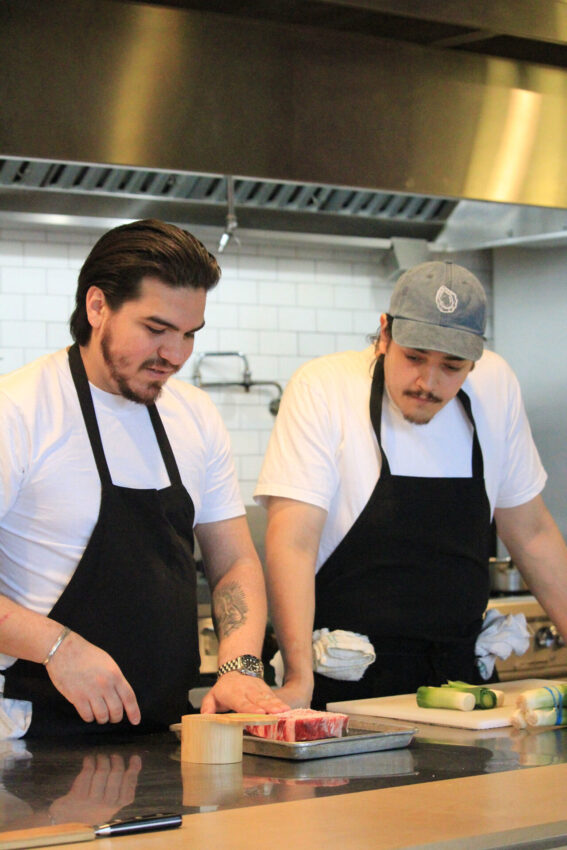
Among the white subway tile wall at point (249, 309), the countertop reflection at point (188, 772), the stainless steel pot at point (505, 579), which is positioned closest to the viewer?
the countertop reflection at point (188, 772)

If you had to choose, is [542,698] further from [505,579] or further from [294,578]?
[505,579]

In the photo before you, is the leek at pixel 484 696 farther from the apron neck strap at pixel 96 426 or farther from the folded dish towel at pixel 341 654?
the apron neck strap at pixel 96 426

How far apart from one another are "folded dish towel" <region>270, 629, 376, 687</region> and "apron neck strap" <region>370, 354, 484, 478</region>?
1.25ft

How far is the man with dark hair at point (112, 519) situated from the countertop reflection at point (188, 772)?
0.10 metres

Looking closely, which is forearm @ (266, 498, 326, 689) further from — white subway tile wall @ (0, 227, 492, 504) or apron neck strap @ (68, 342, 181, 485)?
white subway tile wall @ (0, 227, 492, 504)

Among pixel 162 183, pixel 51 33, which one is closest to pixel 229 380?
pixel 162 183

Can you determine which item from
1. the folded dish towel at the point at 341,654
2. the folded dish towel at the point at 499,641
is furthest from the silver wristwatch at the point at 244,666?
the folded dish towel at the point at 499,641

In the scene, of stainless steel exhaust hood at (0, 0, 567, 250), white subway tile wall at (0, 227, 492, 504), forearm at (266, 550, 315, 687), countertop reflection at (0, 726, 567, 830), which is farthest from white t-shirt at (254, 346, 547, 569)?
white subway tile wall at (0, 227, 492, 504)

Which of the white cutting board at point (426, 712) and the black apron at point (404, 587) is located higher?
the black apron at point (404, 587)

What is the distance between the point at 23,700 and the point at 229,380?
9.69 ft

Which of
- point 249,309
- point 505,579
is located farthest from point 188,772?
point 249,309

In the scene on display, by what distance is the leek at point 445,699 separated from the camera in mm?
2115

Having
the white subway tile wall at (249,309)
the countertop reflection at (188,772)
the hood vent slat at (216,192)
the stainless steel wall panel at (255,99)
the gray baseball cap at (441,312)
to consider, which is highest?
the hood vent slat at (216,192)

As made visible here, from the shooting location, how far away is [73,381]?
2139mm
